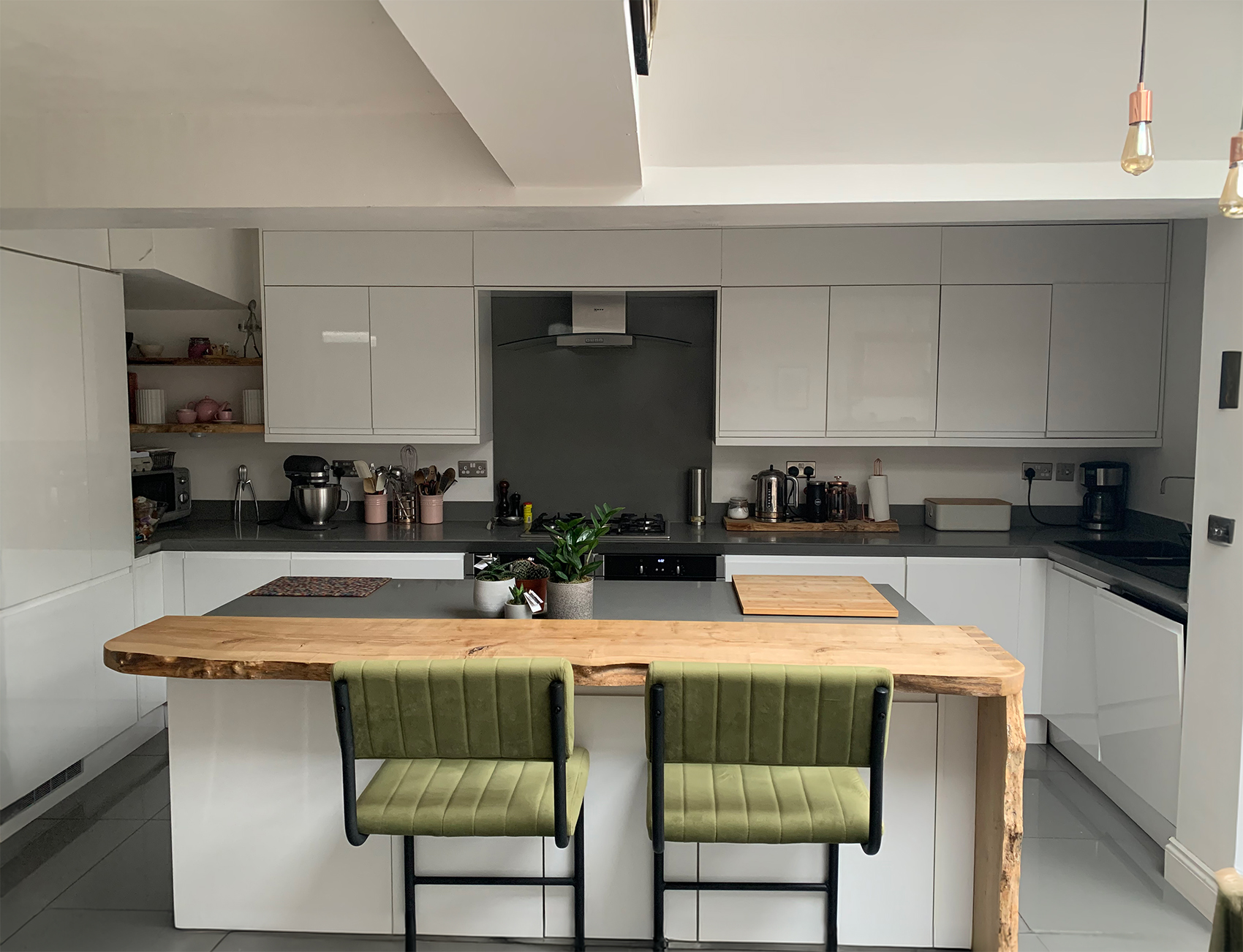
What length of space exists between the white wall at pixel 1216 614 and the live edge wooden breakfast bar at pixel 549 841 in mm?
814

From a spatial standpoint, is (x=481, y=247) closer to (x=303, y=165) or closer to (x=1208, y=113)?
(x=303, y=165)

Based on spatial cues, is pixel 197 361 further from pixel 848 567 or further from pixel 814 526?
pixel 848 567

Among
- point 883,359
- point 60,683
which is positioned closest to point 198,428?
point 60,683

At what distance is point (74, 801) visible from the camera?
3.22 metres

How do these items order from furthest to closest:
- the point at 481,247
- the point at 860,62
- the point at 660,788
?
the point at 481,247 < the point at 860,62 < the point at 660,788

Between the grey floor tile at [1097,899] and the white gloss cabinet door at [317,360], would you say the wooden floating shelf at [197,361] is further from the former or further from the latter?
the grey floor tile at [1097,899]

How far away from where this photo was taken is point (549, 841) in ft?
7.41

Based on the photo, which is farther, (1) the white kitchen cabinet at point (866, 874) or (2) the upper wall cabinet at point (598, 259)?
(2) the upper wall cabinet at point (598, 259)

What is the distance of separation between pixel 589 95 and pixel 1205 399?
82.0 inches

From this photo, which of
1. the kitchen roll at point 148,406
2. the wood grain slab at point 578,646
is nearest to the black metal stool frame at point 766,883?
the wood grain slab at point 578,646

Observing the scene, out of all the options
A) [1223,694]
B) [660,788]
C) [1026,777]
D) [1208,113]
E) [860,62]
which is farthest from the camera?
[1026,777]

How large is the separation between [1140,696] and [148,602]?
4098 mm

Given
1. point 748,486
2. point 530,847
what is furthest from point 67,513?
point 748,486

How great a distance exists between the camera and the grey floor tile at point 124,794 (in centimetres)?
312
